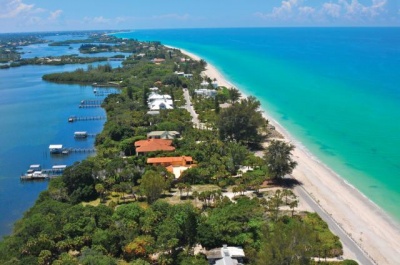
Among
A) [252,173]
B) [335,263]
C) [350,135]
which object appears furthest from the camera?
[350,135]

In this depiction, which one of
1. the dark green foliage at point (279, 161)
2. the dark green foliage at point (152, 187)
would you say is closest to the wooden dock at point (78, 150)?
the dark green foliage at point (152, 187)

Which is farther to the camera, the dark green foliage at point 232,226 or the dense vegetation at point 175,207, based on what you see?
the dark green foliage at point 232,226

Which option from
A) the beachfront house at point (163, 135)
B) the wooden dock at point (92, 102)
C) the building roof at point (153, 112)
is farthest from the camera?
the wooden dock at point (92, 102)

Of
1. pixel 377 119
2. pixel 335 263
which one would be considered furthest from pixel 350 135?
pixel 335 263

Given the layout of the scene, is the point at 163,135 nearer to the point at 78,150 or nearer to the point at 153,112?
the point at 78,150

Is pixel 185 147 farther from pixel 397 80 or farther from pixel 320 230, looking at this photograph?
pixel 397 80

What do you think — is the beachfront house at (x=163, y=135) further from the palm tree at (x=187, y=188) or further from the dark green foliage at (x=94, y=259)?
the dark green foliage at (x=94, y=259)

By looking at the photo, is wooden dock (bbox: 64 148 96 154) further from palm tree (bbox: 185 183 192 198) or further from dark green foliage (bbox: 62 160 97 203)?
palm tree (bbox: 185 183 192 198)

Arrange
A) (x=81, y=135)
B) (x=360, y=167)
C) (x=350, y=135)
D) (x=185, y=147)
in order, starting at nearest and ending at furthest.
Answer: (x=360, y=167), (x=185, y=147), (x=350, y=135), (x=81, y=135)
